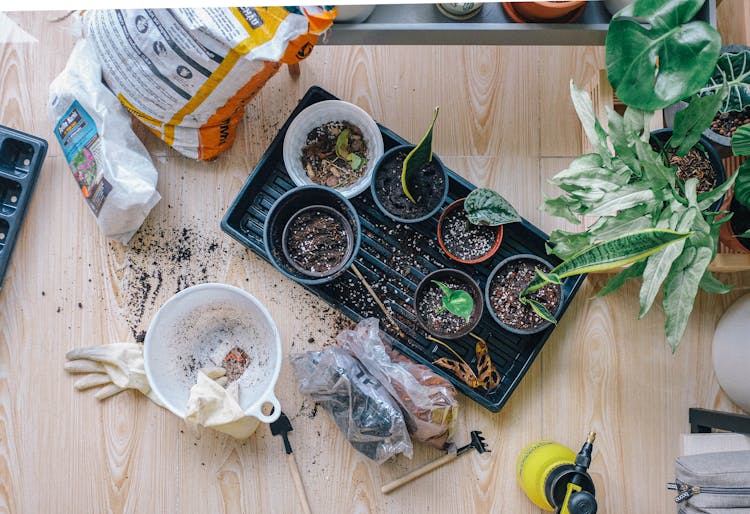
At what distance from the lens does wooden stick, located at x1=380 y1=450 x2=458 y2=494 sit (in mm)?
1320

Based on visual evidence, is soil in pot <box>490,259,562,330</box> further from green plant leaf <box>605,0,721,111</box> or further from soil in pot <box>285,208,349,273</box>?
green plant leaf <box>605,0,721,111</box>

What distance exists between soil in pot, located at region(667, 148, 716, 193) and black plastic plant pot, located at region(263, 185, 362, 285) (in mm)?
601

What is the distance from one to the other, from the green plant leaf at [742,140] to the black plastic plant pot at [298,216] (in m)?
0.65

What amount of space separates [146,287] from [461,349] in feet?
2.20

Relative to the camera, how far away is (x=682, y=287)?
96 centimetres

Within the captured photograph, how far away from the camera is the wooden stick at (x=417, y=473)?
4.33 feet

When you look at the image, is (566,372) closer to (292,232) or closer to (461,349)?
(461,349)

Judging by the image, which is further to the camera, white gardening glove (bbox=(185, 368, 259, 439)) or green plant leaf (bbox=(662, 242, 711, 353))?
white gardening glove (bbox=(185, 368, 259, 439))

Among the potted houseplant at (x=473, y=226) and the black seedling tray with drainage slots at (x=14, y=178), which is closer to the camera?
the potted houseplant at (x=473, y=226)

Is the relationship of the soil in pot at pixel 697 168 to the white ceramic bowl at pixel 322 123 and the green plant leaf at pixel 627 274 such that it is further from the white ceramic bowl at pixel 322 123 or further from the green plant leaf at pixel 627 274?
the white ceramic bowl at pixel 322 123

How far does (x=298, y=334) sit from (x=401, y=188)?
1.22 feet

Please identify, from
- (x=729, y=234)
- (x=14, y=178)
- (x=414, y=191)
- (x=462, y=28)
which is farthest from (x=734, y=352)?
(x=14, y=178)

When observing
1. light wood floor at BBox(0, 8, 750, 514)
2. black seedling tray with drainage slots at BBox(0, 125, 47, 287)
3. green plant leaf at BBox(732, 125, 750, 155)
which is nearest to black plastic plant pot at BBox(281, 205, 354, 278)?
light wood floor at BBox(0, 8, 750, 514)

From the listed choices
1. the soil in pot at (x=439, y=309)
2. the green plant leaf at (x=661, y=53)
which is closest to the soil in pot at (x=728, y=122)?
the green plant leaf at (x=661, y=53)
